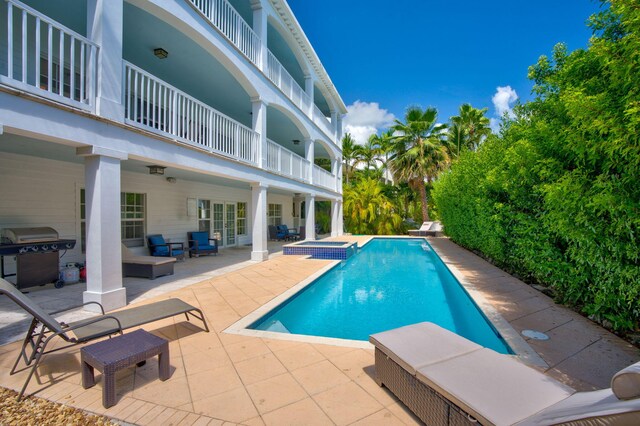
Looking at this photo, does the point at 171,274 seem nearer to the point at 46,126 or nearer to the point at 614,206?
the point at 46,126

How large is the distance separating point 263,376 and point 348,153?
28783 millimetres

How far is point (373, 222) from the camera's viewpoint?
20984 millimetres

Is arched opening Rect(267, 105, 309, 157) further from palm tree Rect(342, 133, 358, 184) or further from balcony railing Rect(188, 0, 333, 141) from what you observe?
palm tree Rect(342, 133, 358, 184)

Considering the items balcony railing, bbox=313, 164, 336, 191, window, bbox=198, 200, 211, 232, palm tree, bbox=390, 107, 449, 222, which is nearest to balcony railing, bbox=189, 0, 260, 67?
window, bbox=198, 200, 211, 232

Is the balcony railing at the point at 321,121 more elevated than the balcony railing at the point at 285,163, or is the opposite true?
the balcony railing at the point at 321,121

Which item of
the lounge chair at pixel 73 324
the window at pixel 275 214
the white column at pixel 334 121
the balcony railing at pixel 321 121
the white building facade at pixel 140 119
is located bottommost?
the lounge chair at pixel 73 324

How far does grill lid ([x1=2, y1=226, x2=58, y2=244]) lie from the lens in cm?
592

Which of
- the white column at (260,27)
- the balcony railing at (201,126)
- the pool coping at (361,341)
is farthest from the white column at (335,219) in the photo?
the pool coping at (361,341)

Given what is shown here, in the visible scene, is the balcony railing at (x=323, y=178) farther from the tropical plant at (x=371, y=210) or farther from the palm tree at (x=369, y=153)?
the palm tree at (x=369, y=153)

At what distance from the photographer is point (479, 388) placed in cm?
203

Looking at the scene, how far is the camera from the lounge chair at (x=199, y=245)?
11.3 metres

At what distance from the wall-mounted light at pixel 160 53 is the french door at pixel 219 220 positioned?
20.6 ft

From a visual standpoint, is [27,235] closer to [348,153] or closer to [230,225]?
[230,225]

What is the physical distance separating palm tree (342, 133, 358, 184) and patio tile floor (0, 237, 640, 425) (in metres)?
26.6
